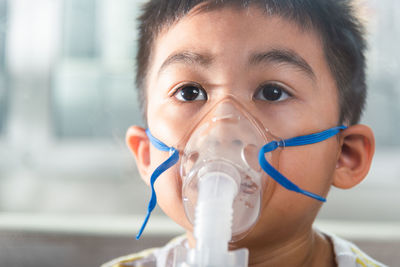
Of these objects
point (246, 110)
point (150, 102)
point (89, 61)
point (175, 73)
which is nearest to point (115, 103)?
point (89, 61)

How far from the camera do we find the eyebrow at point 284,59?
1.01 metres

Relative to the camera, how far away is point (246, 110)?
3.28 feet

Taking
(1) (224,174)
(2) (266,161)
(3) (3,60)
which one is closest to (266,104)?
(2) (266,161)

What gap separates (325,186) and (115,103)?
3.75 feet

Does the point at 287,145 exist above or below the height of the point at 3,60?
above

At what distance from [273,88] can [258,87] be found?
0.04 m

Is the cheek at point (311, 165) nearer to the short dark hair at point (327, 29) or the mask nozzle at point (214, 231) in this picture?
the short dark hair at point (327, 29)

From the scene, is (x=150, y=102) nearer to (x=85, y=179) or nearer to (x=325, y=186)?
(x=325, y=186)

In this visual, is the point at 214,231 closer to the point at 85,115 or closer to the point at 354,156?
the point at 354,156

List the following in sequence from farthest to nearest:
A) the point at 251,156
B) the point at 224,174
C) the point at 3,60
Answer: the point at 3,60 → the point at 251,156 → the point at 224,174

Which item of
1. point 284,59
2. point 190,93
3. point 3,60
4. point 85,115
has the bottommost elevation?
point 85,115

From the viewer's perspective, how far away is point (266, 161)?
96 centimetres

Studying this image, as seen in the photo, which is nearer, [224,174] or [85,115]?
[224,174]

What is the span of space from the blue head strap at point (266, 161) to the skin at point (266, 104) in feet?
0.05
